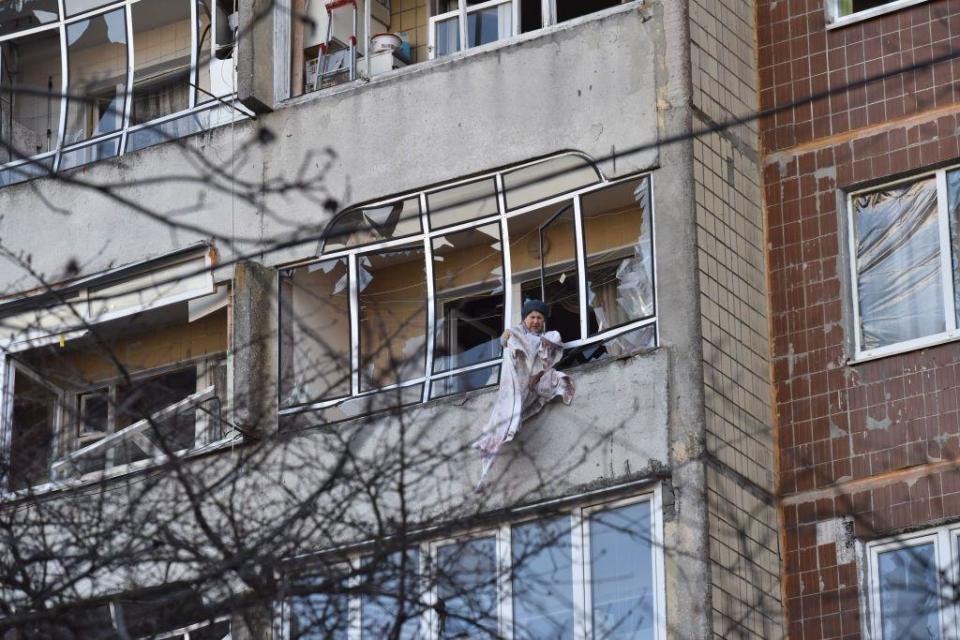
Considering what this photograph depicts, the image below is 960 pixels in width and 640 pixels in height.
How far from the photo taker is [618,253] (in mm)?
20000

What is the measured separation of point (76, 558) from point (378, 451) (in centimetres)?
457

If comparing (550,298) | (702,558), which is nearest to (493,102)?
(550,298)

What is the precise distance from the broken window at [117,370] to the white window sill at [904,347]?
17.5 feet

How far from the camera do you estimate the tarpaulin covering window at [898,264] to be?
751 inches

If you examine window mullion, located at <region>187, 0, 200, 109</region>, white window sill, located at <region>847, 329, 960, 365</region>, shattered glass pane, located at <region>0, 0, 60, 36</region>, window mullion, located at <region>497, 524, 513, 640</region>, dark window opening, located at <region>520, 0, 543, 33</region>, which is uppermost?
shattered glass pane, located at <region>0, 0, 60, 36</region>

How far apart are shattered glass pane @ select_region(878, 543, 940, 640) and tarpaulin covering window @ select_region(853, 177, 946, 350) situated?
5.68 ft

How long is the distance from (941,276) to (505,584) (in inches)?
163

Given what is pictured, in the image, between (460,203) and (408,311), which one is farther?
(408,311)

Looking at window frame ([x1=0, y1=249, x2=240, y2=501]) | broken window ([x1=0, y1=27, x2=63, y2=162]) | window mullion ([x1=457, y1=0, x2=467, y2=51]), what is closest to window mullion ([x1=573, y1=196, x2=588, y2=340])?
window mullion ([x1=457, y1=0, x2=467, y2=51])

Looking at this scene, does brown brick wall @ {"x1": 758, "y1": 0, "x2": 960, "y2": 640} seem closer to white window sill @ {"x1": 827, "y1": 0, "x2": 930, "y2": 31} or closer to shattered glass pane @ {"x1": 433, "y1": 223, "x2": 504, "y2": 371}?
white window sill @ {"x1": 827, "y1": 0, "x2": 930, "y2": 31}

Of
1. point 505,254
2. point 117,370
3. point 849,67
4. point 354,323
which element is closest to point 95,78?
point 117,370

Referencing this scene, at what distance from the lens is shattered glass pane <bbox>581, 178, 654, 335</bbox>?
19328 mm

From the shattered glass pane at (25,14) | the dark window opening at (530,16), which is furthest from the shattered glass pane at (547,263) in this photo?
the shattered glass pane at (25,14)

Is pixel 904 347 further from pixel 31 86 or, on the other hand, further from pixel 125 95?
pixel 31 86
